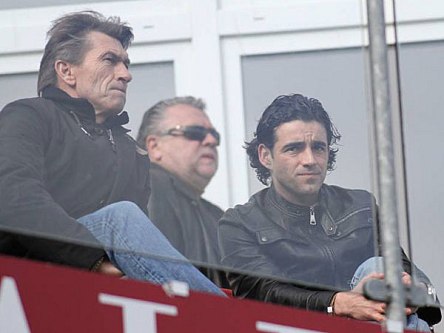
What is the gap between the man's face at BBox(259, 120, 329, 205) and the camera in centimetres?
337

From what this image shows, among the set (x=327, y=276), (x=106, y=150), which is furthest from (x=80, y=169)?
(x=327, y=276)

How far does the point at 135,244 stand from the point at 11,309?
256mm

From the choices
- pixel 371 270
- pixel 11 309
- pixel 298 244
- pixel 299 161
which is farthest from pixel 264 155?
pixel 11 309

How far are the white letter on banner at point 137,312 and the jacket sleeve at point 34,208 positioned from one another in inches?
3.9

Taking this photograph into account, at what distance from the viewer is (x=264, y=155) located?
3.35 metres

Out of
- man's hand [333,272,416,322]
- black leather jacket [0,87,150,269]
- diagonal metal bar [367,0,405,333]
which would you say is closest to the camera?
diagonal metal bar [367,0,405,333]

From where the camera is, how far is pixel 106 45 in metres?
3.33

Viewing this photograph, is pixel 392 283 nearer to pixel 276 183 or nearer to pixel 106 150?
pixel 276 183

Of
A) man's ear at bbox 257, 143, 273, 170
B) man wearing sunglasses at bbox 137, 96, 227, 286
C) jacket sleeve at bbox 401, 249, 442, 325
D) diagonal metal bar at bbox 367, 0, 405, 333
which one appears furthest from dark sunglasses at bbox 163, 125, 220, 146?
jacket sleeve at bbox 401, 249, 442, 325

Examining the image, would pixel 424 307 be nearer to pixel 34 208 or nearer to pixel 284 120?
pixel 284 120

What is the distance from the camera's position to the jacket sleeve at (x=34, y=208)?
325cm

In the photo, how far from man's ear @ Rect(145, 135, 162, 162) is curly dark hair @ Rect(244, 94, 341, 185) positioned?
0.17m

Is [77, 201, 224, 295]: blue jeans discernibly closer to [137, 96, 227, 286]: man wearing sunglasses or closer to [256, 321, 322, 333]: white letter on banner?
[137, 96, 227, 286]: man wearing sunglasses

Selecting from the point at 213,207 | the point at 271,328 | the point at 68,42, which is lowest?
the point at 271,328
